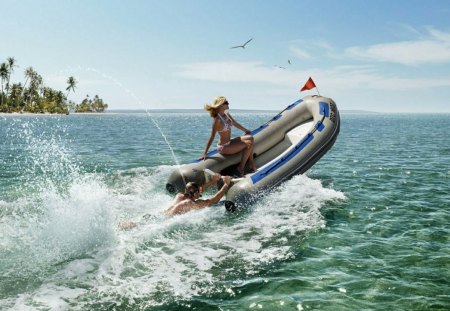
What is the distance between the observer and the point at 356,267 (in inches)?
202

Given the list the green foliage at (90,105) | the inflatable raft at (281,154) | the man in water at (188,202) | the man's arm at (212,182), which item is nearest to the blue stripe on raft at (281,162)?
the inflatable raft at (281,154)

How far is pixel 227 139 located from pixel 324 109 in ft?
10.4

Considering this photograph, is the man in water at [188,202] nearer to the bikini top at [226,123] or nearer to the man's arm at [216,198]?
the man's arm at [216,198]

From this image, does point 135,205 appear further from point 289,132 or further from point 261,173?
point 289,132

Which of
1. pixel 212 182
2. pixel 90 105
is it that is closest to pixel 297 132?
pixel 212 182

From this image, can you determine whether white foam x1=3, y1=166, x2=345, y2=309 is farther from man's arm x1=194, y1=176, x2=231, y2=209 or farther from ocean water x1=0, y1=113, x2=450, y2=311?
man's arm x1=194, y1=176, x2=231, y2=209

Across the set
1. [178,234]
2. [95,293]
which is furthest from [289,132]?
[95,293]

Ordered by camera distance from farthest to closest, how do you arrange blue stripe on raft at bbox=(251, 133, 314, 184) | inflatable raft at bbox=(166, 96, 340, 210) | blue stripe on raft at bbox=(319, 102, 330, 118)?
1. blue stripe on raft at bbox=(319, 102, 330, 118)
2. blue stripe on raft at bbox=(251, 133, 314, 184)
3. inflatable raft at bbox=(166, 96, 340, 210)

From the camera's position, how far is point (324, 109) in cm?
1080

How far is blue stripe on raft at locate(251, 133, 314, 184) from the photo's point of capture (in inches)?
314

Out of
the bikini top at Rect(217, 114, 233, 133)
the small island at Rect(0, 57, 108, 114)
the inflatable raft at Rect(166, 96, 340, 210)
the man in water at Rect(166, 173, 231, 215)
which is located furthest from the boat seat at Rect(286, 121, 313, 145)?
the small island at Rect(0, 57, 108, 114)

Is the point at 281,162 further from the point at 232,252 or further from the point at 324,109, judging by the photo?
the point at 232,252

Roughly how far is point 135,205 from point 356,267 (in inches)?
181

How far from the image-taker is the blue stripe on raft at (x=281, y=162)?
798cm
